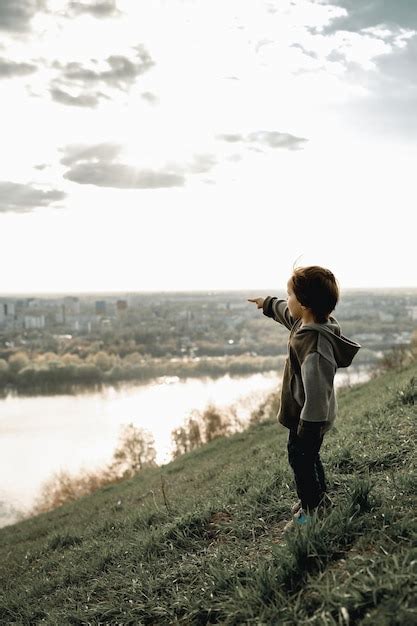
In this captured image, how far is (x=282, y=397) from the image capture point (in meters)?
3.66

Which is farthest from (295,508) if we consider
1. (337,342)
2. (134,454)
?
(134,454)

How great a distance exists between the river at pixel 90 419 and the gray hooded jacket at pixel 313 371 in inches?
860

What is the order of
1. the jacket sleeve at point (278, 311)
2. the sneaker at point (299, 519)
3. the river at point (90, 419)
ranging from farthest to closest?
the river at point (90, 419), the jacket sleeve at point (278, 311), the sneaker at point (299, 519)

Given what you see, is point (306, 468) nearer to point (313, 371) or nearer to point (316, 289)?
point (313, 371)

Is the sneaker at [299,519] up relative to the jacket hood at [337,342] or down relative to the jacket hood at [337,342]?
down

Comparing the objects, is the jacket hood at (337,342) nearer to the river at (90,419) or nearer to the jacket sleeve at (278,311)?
the jacket sleeve at (278,311)

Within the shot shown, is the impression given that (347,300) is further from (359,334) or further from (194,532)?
(194,532)

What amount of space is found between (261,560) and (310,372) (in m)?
1.14

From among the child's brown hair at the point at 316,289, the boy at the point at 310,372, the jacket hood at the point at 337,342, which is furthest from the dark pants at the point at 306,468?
the child's brown hair at the point at 316,289

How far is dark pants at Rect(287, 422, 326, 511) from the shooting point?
3543mm

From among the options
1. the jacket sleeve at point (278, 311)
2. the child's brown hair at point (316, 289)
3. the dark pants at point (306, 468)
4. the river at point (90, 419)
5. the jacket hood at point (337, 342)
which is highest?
Result: the child's brown hair at point (316, 289)

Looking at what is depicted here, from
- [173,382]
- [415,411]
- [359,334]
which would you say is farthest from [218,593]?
[359,334]

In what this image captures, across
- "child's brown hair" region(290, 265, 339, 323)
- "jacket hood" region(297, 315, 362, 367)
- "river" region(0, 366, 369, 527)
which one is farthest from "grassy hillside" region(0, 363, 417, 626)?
"river" region(0, 366, 369, 527)

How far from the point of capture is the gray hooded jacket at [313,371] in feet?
11.1
